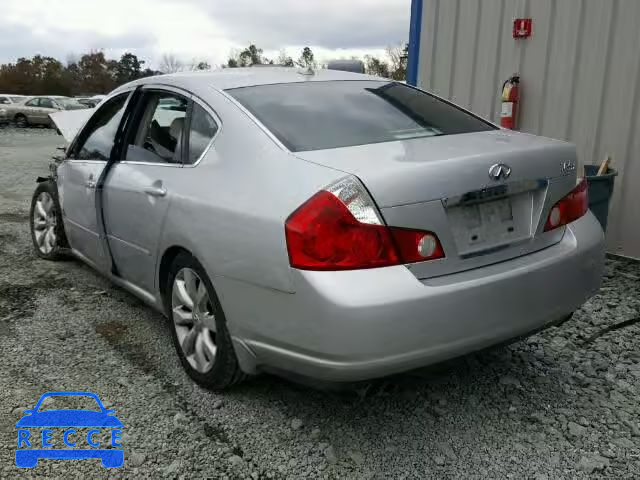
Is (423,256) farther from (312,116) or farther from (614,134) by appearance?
(614,134)

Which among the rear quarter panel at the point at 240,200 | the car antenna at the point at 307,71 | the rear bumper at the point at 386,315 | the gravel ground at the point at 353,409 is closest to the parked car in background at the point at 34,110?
the gravel ground at the point at 353,409

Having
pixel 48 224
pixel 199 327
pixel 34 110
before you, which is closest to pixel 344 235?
pixel 199 327

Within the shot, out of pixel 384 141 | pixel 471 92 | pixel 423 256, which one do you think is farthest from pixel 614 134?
pixel 423 256

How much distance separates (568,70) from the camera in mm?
5531

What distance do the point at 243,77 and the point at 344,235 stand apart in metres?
1.45

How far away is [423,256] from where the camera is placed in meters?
2.24

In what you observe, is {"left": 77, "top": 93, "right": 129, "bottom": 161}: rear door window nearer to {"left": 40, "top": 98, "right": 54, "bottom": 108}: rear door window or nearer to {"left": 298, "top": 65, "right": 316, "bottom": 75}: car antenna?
{"left": 298, "top": 65, "right": 316, "bottom": 75}: car antenna

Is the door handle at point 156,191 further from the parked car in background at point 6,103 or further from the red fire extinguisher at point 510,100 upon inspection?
the parked car in background at point 6,103

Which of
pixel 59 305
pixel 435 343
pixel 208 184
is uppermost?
pixel 208 184

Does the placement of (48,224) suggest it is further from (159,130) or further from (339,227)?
(339,227)

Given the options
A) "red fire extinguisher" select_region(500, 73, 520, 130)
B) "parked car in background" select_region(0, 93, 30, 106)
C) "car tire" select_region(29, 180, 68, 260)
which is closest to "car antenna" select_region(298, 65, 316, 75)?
"car tire" select_region(29, 180, 68, 260)

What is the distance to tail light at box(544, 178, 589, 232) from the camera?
2637mm

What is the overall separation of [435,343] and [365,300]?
0.33m

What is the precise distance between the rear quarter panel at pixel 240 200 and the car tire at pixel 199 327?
0.13 metres
